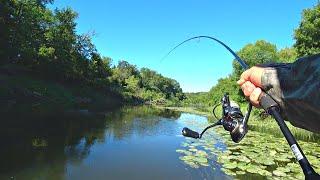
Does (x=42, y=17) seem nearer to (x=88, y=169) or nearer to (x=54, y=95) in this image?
(x=54, y=95)

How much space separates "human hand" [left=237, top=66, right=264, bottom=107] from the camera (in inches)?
92.3

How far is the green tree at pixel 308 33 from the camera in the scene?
3528cm

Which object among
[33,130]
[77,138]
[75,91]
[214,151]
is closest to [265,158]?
[214,151]

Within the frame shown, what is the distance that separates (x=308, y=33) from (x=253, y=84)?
121 feet

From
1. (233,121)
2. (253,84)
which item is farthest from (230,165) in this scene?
(253,84)

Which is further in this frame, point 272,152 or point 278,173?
point 272,152

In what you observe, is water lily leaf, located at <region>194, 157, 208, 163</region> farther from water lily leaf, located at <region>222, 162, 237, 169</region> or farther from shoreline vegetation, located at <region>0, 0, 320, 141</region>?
shoreline vegetation, located at <region>0, 0, 320, 141</region>

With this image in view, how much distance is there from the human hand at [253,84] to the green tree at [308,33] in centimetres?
3478

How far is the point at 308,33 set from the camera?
118 feet

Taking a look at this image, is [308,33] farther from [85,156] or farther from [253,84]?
[253,84]

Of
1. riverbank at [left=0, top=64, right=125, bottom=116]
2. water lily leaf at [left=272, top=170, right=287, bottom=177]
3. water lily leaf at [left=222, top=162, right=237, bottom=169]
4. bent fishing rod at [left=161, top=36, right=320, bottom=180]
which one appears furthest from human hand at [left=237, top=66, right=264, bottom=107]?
riverbank at [left=0, top=64, right=125, bottom=116]

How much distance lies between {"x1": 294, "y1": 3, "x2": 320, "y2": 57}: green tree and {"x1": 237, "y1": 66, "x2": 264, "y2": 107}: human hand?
3478 centimetres

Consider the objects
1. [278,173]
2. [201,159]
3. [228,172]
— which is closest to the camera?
[278,173]

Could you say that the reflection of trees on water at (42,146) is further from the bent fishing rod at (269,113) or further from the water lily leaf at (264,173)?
the bent fishing rod at (269,113)
